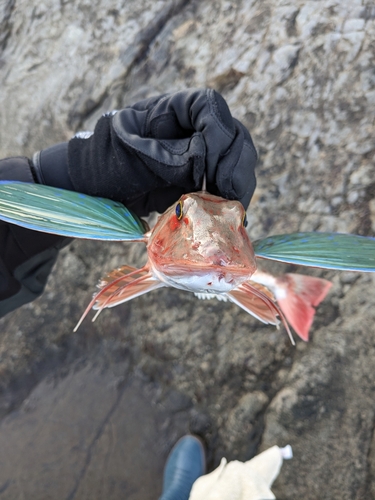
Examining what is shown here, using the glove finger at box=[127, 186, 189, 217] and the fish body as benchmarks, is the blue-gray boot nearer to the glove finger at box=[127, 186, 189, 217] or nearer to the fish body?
the fish body

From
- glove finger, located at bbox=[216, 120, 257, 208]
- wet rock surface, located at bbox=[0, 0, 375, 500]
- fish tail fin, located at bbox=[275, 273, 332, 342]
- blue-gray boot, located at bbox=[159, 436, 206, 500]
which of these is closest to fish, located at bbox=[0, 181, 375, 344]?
glove finger, located at bbox=[216, 120, 257, 208]

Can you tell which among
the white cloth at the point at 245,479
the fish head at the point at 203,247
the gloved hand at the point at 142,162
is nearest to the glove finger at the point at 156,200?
the gloved hand at the point at 142,162

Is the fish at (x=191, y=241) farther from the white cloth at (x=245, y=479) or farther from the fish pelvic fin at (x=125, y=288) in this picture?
the white cloth at (x=245, y=479)

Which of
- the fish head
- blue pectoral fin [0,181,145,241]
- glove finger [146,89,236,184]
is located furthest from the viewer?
glove finger [146,89,236,184]

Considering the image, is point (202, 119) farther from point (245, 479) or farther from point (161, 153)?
point (245, 479)

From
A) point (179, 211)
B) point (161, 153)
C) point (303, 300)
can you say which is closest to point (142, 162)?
point (161, 153)
